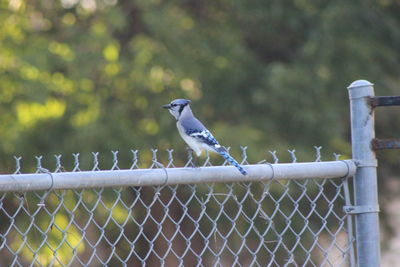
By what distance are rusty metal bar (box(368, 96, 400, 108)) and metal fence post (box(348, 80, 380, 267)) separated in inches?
0.9

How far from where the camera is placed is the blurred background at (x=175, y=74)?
32.6ft

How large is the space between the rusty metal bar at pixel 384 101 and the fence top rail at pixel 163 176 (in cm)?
25

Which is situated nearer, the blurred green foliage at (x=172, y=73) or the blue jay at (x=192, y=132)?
the blue jay at (x=192, y=132)

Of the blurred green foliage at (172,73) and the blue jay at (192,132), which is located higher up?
the blurred green foliage at (172,73)

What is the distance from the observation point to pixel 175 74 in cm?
1044

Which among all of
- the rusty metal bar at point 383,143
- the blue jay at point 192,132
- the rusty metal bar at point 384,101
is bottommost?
the rusty metal bar at point 383,143

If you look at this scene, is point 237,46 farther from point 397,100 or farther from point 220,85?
point 397,100

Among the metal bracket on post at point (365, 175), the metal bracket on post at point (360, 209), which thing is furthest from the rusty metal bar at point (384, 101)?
the metal bracket on post at point (360, 209)

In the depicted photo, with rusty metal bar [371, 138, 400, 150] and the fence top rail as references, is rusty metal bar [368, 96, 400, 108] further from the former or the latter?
the fence top rail

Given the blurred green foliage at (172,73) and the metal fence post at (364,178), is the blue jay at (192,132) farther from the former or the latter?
the blurred green foliage at (172,73)

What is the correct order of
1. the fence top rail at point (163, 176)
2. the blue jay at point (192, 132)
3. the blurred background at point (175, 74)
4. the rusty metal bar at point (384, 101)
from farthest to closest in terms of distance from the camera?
the blurred background at point (175, 74)
the blue jay at point (192, 132)
the rusty metal bar at point (384, 101)
the fence top rail at point (163, 176)

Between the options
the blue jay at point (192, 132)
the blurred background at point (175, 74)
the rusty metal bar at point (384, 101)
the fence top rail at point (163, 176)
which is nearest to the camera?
the fence top rail at point (163, 176)

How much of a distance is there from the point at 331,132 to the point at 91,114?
308 centimetres

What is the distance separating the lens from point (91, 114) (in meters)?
10.3
